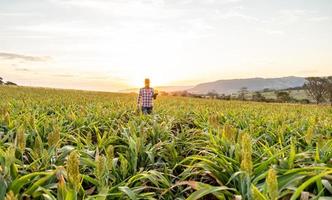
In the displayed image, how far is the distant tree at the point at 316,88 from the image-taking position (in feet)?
264

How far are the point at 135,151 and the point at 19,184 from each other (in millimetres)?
1976

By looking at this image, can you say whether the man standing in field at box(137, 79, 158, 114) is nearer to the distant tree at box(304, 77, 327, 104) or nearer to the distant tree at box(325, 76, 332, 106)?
the distant tree at box(325, 76, 332, 106)

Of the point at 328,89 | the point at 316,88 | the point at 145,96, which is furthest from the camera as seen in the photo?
the point at 316,88

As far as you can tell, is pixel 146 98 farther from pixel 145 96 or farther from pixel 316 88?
pixel 316 88

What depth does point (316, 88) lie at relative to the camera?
81875 mm

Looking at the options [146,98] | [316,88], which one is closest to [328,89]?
[316,88]

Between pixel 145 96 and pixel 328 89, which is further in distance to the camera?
pixel 328 89

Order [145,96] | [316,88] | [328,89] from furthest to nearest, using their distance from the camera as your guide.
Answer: [316,88] → [328,89] → [145,96]

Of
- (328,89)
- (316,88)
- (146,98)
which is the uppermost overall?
(316,88)

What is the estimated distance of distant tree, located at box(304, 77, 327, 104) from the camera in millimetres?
80375

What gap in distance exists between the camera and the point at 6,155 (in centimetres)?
332

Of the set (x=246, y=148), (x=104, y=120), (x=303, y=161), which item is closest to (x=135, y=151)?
(x=303, y=161)

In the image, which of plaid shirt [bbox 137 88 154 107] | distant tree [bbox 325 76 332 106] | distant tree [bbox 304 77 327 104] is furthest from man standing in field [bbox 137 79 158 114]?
distant tree [bbox 304 77 327 104]

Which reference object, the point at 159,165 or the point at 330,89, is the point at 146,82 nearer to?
the point at 159,165
